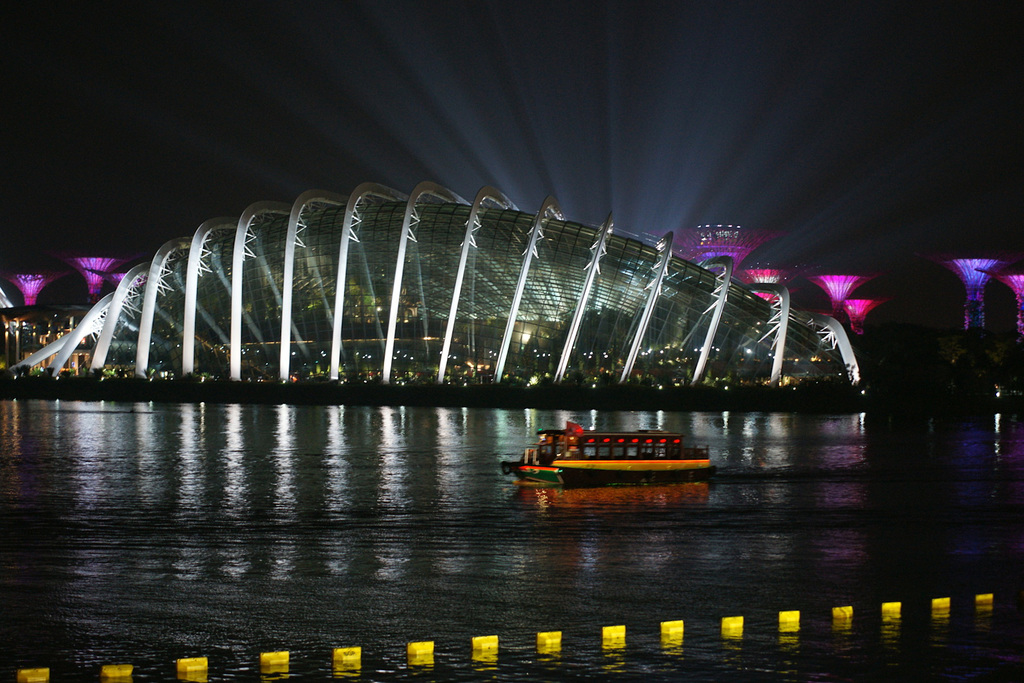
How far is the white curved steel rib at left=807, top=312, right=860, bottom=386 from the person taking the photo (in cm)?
9650

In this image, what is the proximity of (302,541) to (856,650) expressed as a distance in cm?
1382

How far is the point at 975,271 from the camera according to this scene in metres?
162

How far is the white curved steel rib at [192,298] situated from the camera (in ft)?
315

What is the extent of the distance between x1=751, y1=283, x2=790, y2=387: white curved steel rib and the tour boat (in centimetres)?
5560

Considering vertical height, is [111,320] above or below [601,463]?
above

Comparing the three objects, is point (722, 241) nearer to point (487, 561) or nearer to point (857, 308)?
point (857, 308)

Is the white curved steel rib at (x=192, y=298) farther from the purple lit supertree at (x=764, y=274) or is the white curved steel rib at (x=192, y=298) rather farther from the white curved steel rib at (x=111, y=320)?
the purple lit supertree at (x=764, y=274)

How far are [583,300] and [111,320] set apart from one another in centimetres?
4387

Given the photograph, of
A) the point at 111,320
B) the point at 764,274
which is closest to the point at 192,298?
the point at 111,320

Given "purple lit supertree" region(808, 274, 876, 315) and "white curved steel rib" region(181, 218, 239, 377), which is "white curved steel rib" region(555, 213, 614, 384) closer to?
"white curved steel rib" region(181, 218, 239, 377)

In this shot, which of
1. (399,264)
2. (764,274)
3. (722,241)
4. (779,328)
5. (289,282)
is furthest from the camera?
(764,274)

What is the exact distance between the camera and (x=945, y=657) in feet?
57.6

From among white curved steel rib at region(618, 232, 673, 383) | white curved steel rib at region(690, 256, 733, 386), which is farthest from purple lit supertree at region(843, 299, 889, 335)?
white curved steel rib at region(618, 232, 673, 383)

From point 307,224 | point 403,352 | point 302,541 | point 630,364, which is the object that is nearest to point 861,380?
point 630,364
